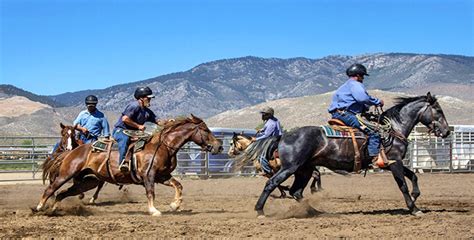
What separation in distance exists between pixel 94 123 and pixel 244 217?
403cm

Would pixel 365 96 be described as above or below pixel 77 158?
above

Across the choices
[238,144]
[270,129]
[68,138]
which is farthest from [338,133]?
[68,138]

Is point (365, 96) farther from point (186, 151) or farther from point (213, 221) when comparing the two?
point (186, 151)

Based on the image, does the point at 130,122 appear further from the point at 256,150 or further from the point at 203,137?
the point at 256,150

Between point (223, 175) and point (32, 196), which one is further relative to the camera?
point (223, 175)

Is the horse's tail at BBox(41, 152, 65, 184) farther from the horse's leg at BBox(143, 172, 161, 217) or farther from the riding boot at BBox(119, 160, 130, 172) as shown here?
the horse's leg at BBox(143, 172, 161, 217)

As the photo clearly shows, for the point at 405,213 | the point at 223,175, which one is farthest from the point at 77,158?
the point at 223,175

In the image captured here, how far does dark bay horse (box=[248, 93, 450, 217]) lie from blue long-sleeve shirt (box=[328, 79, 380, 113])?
524mm

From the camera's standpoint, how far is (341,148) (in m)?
11.5

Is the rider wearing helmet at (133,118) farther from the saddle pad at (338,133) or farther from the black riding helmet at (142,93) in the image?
the saddle pad at (338,133)

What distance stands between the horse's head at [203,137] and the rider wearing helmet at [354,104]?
6.36 feet

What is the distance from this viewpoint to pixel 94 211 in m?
12.6

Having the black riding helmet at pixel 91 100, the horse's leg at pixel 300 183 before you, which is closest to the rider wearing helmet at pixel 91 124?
the black riding helmet at pixel 91 100

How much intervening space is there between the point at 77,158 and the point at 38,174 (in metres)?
14.5
